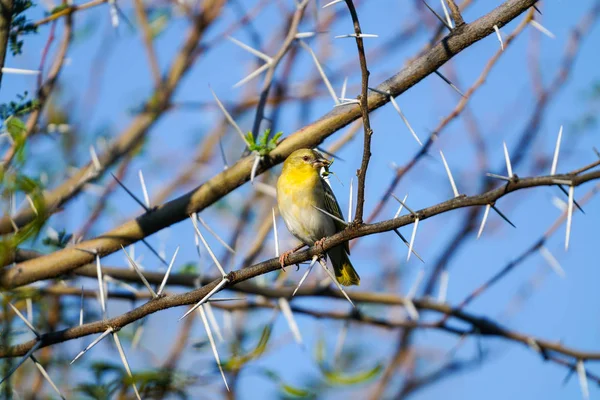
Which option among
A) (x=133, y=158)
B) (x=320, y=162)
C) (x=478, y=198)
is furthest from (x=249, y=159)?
(x=133, y=158)

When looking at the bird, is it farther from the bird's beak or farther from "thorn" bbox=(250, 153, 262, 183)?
"thorn" bbox=(250, 153, 262, 183)

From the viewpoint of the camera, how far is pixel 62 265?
3836mm

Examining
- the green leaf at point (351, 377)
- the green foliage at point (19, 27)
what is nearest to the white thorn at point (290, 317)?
the green leaf at point (351, 377)

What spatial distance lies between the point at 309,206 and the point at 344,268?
52 cm

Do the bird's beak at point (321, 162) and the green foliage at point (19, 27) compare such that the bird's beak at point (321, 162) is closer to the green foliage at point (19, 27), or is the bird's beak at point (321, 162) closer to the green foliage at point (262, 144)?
the green foliage at point (262, 144)

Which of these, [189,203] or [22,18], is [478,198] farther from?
A: [22,18]

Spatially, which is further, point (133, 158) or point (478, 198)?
point (133, 158)

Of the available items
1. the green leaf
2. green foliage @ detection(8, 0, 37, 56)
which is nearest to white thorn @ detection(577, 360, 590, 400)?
the green leaf

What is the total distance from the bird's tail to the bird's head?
63 centimetres

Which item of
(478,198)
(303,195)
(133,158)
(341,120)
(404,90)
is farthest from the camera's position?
(133,158)

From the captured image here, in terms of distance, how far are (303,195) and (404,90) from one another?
171 cm

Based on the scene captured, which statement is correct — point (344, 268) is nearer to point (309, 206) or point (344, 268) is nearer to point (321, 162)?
point (309, 206)

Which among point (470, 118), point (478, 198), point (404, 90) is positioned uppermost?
point (404, 90)

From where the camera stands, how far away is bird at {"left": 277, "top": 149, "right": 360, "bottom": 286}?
4801 mm
